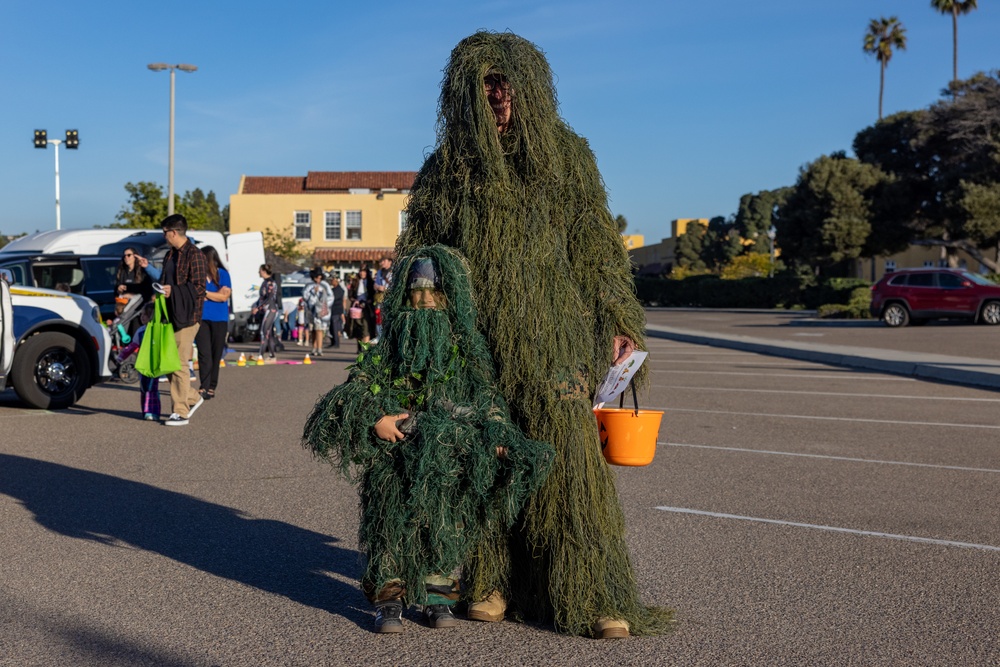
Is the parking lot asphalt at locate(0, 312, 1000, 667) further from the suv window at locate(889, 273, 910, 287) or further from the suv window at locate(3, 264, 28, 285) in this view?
the suv window at locate(889, 273, 910, 287)

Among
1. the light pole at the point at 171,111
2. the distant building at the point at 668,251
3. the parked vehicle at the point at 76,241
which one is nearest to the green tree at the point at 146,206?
the light pole at the point at 171,111

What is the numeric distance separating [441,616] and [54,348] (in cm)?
937

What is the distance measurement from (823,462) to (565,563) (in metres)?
5.31

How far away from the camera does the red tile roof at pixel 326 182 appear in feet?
245

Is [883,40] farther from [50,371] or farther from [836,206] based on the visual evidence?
[50,371]

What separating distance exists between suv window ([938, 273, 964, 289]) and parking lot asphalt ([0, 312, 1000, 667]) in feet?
71.0

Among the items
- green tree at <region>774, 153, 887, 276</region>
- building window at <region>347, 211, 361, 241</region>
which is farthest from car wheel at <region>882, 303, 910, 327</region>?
building window at <region>347, 211, 361, 241</region>

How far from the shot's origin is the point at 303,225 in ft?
229

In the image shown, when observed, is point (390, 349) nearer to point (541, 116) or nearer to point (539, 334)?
point (539, 334)

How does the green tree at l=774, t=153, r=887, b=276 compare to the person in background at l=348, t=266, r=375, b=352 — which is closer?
the person in background at l=348, t=266, r=375, b=352

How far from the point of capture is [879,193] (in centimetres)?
5362

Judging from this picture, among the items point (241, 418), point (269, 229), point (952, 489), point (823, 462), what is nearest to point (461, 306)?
point (952, 489)

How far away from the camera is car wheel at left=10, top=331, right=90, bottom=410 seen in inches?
481

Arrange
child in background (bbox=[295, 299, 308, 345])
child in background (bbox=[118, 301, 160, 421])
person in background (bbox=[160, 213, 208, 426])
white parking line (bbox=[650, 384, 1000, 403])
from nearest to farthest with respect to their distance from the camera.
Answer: person in background (bbox=[160, 213, 208, 426]) → child in background (bbox=[118, 301, 160, 421]) → white parking line (bbox=[650, 384, 1000, 403]) → child in background (bbox=[295, 299, 308, 345])
